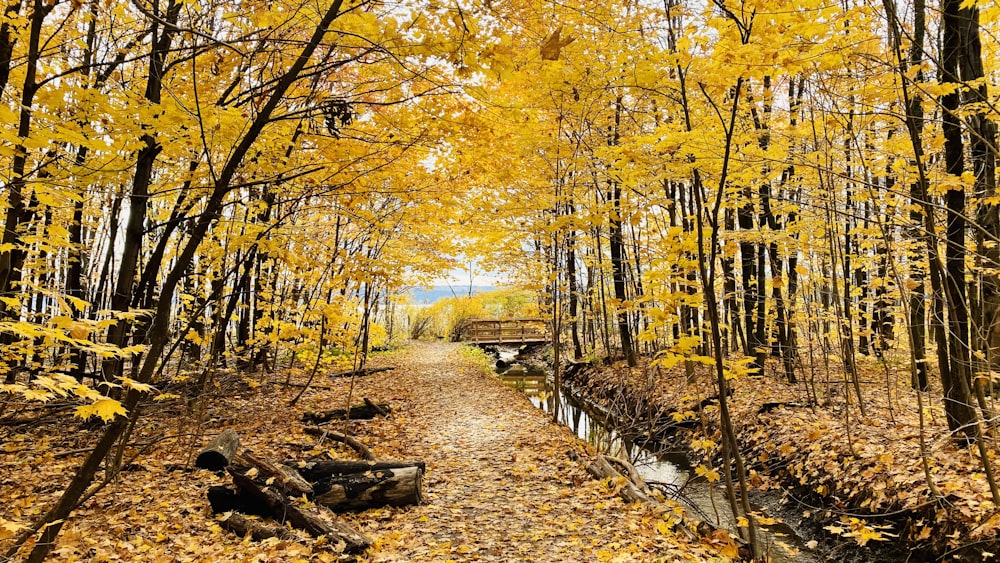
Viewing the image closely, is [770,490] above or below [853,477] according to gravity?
below

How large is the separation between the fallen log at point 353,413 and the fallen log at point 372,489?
2.54m

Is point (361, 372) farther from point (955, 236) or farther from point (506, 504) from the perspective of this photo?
point (955, 236)

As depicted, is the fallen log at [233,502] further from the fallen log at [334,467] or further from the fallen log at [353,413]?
the fallen log at [353,413]

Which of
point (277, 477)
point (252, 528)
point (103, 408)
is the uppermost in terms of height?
point (103, 408)

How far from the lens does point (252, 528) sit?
407 centimetres

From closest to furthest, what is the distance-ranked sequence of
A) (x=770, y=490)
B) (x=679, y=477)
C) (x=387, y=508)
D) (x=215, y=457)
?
(x=387, y=508) → (x=215, y=457) → (x=770, y=490) → (x=679, y=477)

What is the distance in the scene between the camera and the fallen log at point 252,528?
3.99 metres

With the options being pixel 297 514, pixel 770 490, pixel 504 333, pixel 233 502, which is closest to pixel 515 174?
pixel 297 514

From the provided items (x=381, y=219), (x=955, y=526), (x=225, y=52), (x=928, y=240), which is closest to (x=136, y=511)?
(x=381, y=219)

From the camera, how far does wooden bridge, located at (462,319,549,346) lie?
24547 millimetres

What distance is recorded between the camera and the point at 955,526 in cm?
416

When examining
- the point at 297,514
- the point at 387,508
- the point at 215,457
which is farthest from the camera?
the point at 215,457

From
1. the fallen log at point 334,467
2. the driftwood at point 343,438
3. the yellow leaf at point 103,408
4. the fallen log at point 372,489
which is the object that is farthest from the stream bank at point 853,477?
the yellow leaf at point 103,408

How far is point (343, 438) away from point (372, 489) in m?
2.00
